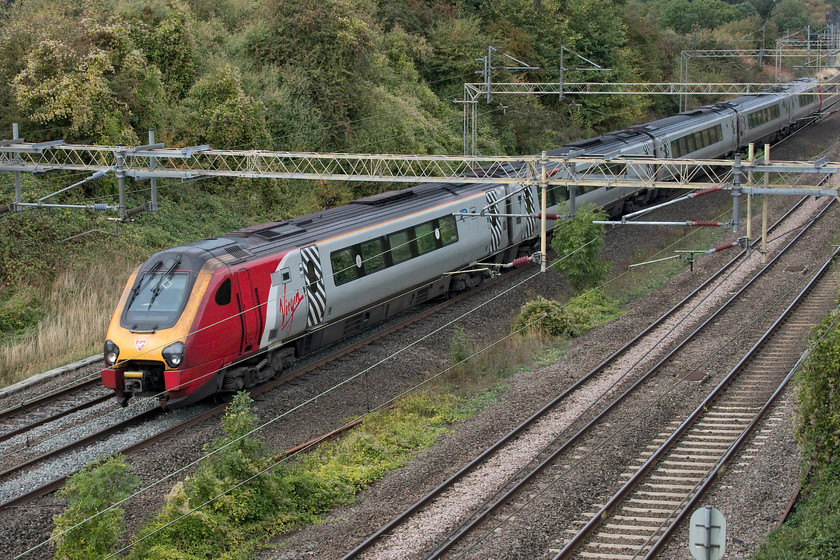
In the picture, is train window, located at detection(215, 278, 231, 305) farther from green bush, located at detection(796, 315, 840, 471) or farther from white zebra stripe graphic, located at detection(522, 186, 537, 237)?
white zebra stripe graphic, located at detection(522, 186, 537, 237)

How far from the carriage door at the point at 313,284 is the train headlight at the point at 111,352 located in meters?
4.08

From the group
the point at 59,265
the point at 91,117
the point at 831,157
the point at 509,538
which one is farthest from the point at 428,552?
the point at 831,157

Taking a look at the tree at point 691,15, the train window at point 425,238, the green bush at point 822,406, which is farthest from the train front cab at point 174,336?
the tree at point 691,15

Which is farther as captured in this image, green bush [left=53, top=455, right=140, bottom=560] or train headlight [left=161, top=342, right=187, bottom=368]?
train headlight [left=161, top=342, right=187, bottom=368]

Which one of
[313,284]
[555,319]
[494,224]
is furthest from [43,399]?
[494,224]

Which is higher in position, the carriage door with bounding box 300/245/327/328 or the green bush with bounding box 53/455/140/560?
the carriage door with bounding box 300/245/327/328

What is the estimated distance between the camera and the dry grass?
2078 centimetres

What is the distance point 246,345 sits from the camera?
58.4ft

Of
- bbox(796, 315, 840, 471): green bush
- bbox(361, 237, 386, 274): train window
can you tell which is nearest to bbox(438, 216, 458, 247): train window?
bbox(361, 237, 386, 274): train window

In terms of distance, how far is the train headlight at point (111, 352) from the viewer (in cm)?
1695

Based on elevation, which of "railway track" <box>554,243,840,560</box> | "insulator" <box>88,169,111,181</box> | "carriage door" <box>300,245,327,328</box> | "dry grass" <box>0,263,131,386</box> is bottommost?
"railway track" <box>554,243,840,560</box>

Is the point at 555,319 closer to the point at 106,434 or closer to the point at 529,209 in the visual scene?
the point at 529,209

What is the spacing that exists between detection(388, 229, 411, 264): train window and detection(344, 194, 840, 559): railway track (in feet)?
18.2

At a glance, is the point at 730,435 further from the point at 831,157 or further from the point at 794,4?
the point at 794,4
